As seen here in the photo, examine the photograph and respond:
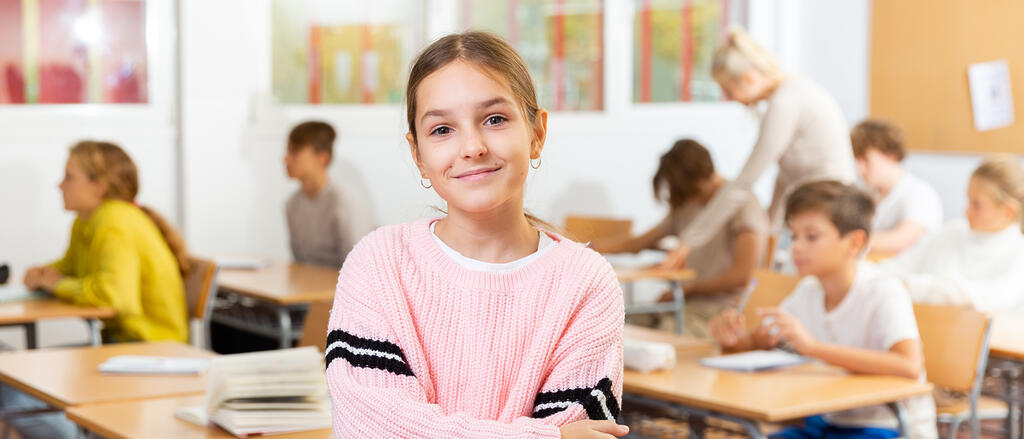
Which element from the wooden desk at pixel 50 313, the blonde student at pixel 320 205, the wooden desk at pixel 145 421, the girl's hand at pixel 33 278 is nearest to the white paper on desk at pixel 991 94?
the blonde student at pixel 320 205

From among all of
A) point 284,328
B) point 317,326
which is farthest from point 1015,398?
point 284,328

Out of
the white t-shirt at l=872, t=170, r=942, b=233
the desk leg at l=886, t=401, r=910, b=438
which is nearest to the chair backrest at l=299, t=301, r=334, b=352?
the desk leg at l=886, t=401, r=910, b=438

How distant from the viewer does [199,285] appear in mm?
4078

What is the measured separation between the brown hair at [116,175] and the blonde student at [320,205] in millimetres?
1184

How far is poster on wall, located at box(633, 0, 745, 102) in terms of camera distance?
23.6ft

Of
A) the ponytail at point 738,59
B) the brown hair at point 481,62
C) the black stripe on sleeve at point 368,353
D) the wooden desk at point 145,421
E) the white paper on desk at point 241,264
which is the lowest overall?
the white paper on desk at point 241,264

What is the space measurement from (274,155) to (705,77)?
8.52ft

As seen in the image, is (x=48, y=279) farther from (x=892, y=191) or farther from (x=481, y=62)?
(x=892, y=191)

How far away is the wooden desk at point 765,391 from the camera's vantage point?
8.36ft

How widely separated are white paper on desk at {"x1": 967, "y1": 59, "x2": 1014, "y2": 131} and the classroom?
2 centimetres

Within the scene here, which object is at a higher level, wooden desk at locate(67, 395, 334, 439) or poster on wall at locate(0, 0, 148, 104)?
poster on wall at locate(0, 0, 148, 104)

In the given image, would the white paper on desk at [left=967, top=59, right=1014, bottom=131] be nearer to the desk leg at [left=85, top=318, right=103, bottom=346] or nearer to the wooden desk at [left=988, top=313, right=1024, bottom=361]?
the wooden desk at [left=988, top=313, right=1024, bottom=361]

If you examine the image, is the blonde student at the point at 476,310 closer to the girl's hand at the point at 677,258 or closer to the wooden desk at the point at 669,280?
the girl's hand at the point at 677,258

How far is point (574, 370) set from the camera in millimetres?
1484
